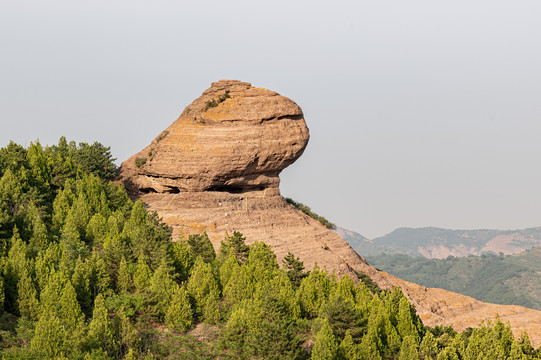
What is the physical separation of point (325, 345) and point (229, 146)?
2229cm

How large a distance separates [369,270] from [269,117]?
1330 cm

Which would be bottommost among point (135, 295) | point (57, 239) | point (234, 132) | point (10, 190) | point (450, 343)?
point (450, 343)

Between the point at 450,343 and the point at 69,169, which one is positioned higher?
the point at 69,169

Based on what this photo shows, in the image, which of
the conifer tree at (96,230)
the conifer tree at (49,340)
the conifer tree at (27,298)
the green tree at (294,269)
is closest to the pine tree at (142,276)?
the conifer tree at (27,298)

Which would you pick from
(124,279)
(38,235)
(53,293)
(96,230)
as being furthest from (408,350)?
(38,235)

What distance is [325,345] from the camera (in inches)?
1410

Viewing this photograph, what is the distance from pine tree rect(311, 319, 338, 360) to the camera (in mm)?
35438

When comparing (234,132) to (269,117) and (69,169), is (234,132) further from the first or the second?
(69,169)

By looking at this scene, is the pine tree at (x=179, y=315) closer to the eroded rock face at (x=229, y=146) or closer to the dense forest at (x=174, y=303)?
the dense forest at (x=174, y=303)

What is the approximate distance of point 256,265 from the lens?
46062 mm

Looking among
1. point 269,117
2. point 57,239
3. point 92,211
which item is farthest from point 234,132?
point 57,239

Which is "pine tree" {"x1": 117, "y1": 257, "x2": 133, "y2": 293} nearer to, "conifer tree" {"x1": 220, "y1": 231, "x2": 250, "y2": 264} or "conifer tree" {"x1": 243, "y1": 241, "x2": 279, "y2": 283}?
"conifer tree" {"x1": 243, "y1": 241, "x2": 279, "y2": 283}

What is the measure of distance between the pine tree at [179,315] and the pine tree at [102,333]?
4061 mm

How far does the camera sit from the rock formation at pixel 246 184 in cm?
5338
